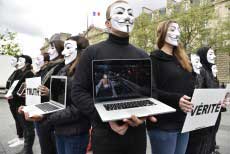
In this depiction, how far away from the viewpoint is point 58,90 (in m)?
2.58

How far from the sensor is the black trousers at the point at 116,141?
1915 millimetres

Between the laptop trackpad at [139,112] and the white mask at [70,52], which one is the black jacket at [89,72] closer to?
the laptop trackpad at [139,112]

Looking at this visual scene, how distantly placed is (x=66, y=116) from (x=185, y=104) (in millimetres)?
1086

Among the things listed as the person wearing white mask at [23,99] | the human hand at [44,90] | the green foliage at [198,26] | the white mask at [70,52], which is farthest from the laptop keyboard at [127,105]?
the green foliage at [198,26]

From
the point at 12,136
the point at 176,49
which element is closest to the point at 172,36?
the point at 176,49

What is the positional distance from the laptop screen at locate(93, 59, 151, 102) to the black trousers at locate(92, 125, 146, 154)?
246mm

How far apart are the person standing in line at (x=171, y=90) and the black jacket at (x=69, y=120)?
63 centimetres

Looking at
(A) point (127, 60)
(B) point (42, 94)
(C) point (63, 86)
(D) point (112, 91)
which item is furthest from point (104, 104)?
(B) point (42, 94)

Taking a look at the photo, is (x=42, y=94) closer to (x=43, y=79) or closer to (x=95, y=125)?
(x=43, y=79)

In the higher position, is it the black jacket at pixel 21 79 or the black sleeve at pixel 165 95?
the black sleeve at pixel 165 95

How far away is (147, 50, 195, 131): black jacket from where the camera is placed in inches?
101

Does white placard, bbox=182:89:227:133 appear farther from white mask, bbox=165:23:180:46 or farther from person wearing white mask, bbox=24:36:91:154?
person wearing white mask, bbox=24:36:91:154

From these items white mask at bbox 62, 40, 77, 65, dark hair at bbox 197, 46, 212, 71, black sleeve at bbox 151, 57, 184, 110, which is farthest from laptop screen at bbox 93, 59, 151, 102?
dark hair at bbox 197, 46, 212, 71

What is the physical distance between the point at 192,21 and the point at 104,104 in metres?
23.7
